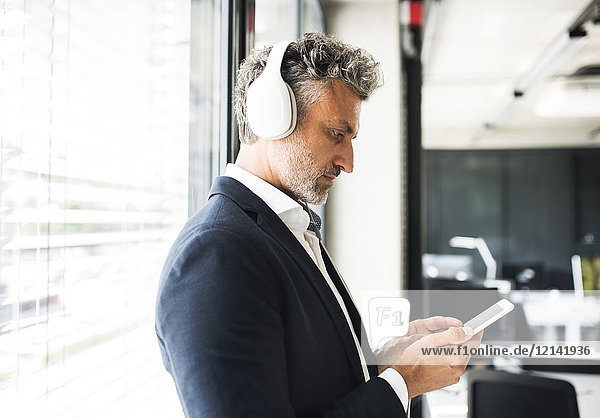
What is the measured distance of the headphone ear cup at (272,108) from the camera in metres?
0.89

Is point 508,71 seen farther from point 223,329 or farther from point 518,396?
point 223,329

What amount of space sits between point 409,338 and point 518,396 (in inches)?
40.6

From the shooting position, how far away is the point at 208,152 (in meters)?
1.27

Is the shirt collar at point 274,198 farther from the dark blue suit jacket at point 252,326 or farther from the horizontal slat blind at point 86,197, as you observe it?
the horizontal slat blind at point 86,197

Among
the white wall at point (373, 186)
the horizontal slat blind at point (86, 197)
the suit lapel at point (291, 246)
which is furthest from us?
the white wall at point (373, 186)

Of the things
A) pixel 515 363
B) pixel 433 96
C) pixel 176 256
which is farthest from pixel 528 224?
pixel 176 256

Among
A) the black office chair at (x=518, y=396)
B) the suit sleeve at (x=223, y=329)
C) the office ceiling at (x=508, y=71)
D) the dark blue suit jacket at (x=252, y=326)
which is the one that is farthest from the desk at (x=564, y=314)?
the suit sleeve at (x=223, y=329)

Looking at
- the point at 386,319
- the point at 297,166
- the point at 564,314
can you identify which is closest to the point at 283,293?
the point at 297,166

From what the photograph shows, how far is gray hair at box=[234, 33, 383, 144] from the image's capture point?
0.92m

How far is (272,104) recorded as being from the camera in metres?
0.88

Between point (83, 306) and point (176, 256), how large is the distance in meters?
0.17

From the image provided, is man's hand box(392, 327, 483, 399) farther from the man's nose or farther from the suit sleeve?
the man's nose

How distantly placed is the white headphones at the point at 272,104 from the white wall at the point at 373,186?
200 cm

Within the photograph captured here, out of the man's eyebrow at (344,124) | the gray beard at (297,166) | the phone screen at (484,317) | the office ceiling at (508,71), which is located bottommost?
the phone screen at (484,317)
